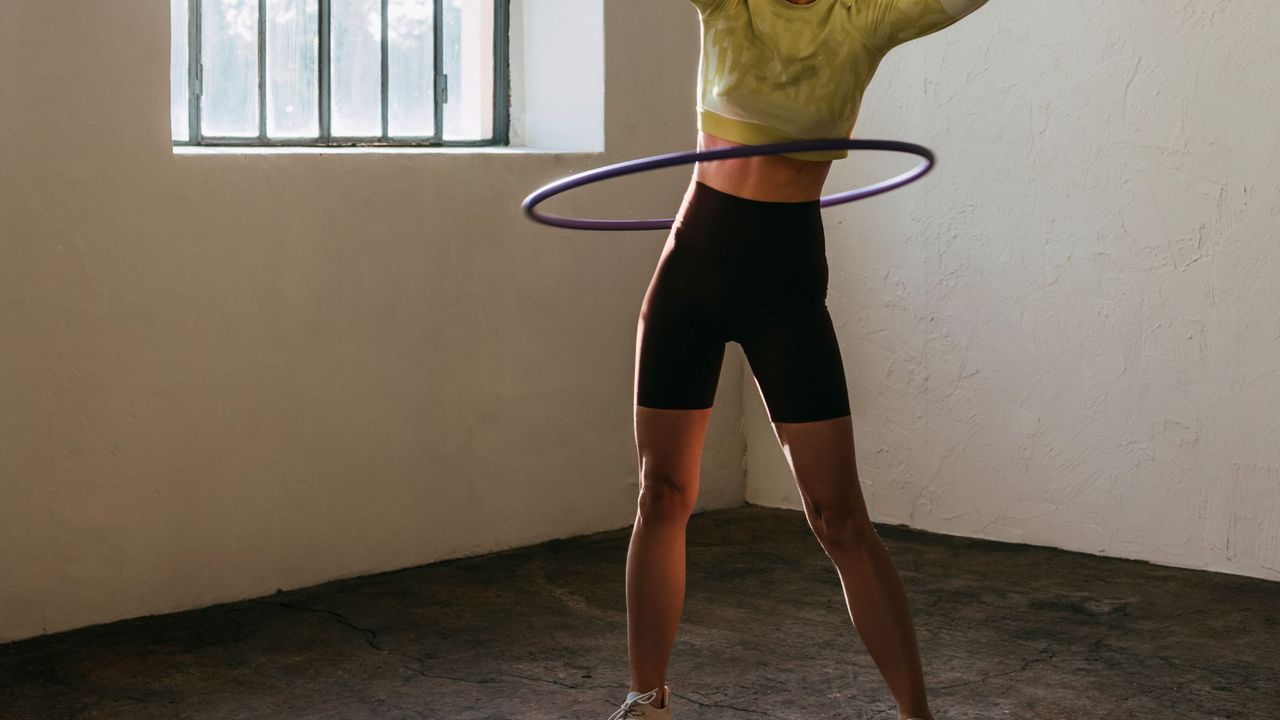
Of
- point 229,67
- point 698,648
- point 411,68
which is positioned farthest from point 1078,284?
point 229,67

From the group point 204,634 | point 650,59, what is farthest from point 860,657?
point 650,59

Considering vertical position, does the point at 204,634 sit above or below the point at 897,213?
below

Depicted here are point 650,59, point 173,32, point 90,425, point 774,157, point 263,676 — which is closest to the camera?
point 774,157

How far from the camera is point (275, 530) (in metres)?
4.05

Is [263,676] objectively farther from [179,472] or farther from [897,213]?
[897,213]

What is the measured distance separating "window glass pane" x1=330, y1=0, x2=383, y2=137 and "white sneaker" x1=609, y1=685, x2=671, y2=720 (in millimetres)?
2250

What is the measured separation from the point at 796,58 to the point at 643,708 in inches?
46.7

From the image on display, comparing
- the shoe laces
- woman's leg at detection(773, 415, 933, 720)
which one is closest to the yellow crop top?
woman's leg at detection(773, 415, 933, 720)

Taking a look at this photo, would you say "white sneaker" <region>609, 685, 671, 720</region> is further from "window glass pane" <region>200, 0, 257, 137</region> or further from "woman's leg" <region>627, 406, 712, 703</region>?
"window glass pane" <region>200, 0, 257, 137</region>

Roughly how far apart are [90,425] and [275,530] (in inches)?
23.9

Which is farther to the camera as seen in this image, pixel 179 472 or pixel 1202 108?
pixel 1202 108

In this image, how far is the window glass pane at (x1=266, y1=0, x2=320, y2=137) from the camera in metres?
4.24

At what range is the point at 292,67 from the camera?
430 centimetres

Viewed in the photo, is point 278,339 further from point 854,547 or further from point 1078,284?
point 1078,284
